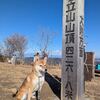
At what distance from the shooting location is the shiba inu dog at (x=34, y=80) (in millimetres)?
9047

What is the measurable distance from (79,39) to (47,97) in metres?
2.94

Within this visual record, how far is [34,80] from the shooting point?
9.34m

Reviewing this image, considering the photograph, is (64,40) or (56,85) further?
(56,85)

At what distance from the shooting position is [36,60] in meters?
9.05

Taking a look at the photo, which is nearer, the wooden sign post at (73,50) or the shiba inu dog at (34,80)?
the shiba inu dog at (34,80)

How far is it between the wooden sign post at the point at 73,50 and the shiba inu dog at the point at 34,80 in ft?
3.68

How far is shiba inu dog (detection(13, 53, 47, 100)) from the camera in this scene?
905cm

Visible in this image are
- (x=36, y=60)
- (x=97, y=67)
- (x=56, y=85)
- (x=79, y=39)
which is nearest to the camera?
(x=36, y=60)

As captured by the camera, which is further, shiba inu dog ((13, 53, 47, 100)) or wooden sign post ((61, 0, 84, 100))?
wooden sign post ((61, 0, 84, 100))

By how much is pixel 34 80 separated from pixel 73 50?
1788 mm

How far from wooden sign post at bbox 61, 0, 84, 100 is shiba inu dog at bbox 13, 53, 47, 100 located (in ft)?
3.68

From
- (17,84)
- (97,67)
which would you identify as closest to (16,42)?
(97,67)

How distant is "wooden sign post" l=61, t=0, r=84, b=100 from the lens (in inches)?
382

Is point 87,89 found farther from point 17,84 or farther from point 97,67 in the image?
point 97,67
